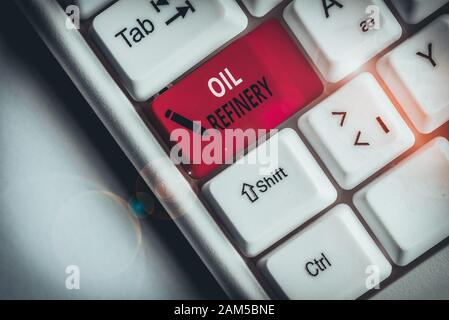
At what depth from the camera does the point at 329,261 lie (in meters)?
0.30

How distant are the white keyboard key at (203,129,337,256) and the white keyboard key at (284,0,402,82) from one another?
54 millimetres

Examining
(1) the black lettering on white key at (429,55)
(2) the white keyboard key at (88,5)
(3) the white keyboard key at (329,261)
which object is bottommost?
(3) the white keyboard key at (329,261)

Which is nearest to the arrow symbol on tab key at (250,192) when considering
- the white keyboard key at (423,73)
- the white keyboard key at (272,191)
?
the white keyboard key at (272,191)

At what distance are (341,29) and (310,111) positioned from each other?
6 cm

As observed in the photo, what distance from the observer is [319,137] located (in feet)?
0.95

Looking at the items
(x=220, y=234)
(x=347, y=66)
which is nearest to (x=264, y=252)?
(x=220, y=234)

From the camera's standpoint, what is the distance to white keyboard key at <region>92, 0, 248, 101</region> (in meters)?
0.29

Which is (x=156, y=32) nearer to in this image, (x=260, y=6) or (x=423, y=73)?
(x=260, y=6)

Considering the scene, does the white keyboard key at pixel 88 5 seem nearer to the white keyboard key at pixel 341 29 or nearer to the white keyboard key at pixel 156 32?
the white keyboard key at pixel 156 32

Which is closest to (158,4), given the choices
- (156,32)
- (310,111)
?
(156,32)

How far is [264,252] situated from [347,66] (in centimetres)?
13

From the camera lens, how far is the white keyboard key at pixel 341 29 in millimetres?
286

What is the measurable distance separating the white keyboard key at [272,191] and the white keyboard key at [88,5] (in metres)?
0.13

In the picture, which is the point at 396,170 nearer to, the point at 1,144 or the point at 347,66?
the point at 347,66
